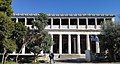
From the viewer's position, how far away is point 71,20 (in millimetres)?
87062

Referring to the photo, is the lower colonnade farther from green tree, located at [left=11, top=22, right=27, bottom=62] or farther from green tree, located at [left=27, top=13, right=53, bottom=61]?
green tree, located at [left=11, top=22, right=27, bottom=62]

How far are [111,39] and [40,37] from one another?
11.3 metres

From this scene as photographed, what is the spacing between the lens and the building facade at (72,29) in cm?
8419

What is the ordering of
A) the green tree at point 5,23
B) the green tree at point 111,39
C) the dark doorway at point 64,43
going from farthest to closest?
the dark doorway at point 64,43 → the green tree at point 111,39 → the green tree at point 5,23

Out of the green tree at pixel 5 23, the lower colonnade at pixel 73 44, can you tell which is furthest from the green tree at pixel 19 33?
the lower colonnade at pixel 73 44

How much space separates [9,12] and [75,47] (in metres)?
51.6

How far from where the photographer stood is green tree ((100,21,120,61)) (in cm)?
4762

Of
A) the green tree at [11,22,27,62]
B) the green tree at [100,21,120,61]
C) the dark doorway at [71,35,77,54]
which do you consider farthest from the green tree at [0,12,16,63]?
the dark doorway at [71,35,77,54]

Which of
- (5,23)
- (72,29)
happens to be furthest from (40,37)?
(72,29)

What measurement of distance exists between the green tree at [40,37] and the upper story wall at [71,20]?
35.7m

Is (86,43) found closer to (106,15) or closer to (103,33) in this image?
(106,15)

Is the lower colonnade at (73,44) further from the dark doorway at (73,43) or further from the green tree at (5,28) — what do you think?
the green tree at (5,28)

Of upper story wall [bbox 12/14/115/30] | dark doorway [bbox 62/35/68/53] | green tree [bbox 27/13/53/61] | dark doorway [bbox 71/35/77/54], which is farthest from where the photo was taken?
dark doorway [bbox 62/35/68/53]

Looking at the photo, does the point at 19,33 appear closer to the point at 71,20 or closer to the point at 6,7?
the point at 6,7
